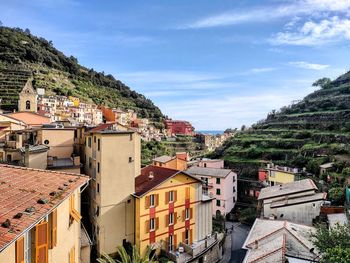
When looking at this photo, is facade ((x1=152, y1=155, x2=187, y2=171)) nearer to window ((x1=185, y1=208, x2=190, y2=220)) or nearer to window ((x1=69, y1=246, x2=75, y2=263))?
window ((x1=185, y1=208, x2=190, y2=220))

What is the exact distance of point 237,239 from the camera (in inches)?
1465

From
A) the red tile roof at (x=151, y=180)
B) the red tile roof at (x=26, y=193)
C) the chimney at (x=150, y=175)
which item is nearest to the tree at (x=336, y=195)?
the red tile roof at (x=151, y=180)

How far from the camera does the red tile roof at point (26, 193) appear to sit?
6270 mm

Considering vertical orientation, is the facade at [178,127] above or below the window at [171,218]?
above

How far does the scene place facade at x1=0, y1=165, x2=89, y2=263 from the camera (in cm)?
643

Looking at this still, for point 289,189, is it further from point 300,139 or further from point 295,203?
point 300,139

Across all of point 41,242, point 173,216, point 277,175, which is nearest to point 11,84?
point 277,175

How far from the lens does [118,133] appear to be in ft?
87.3

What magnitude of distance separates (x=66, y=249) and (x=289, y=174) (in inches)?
1556

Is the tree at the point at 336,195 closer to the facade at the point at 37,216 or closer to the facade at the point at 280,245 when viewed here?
the facade at the point at 280,245

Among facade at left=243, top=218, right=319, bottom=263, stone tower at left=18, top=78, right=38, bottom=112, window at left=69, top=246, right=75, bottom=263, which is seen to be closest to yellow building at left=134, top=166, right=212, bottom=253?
facade at left=243, top=218, right=319, bottom=263

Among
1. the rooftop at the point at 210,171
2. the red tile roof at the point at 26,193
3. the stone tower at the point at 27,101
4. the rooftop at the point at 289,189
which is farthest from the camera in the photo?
the stone tower at the point at 27,101

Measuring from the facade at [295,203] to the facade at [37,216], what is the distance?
2574cm

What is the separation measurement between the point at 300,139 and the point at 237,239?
96.4 ft
